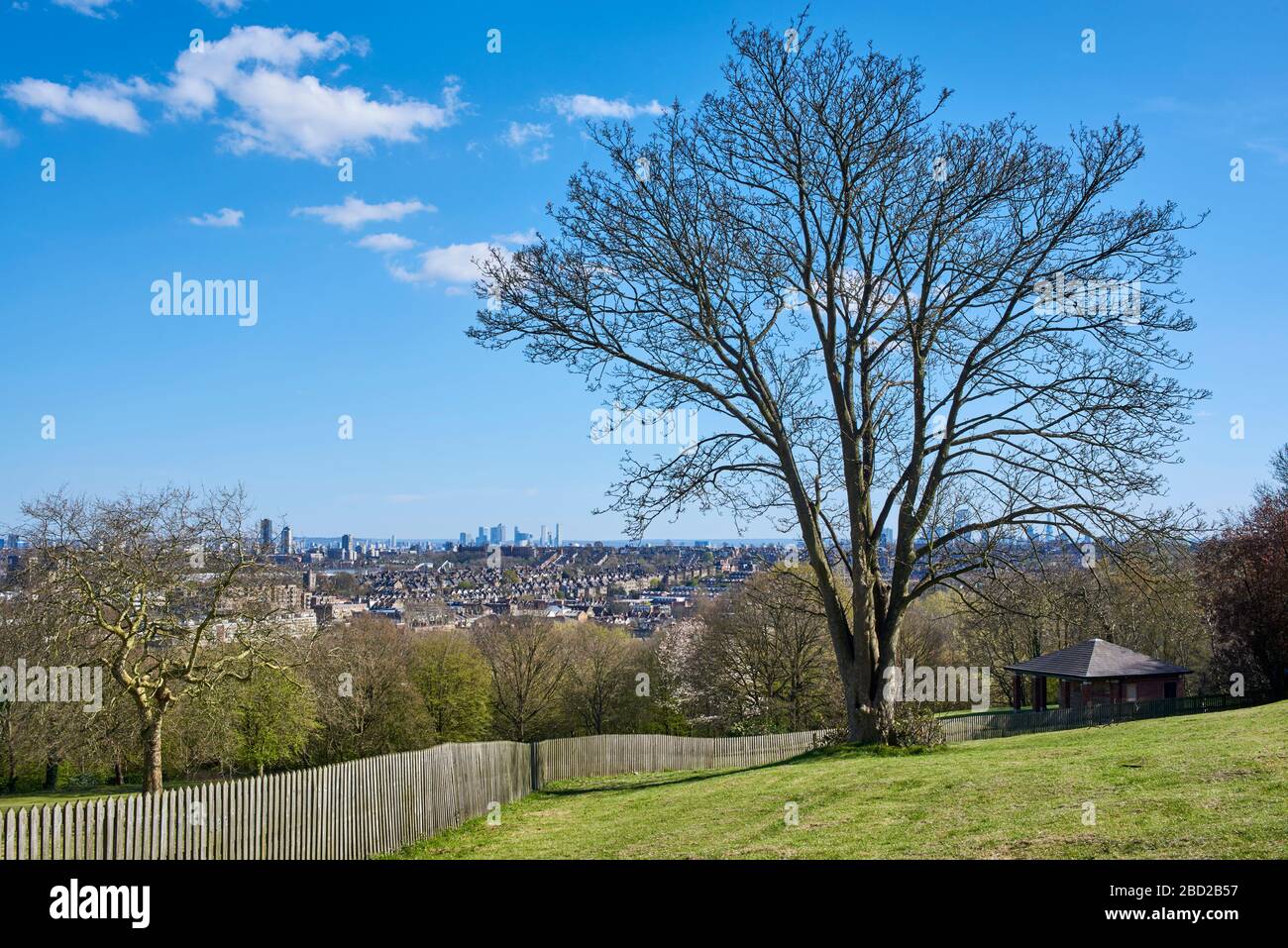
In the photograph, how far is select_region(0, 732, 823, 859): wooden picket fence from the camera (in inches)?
376

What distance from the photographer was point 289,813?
464 inches

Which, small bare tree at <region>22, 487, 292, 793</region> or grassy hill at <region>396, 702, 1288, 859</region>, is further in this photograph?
small bare tree at <region>22, 487, 292, 793</region>

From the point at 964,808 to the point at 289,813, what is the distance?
8.29 m

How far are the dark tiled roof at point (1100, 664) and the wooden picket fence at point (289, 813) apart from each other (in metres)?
24.9

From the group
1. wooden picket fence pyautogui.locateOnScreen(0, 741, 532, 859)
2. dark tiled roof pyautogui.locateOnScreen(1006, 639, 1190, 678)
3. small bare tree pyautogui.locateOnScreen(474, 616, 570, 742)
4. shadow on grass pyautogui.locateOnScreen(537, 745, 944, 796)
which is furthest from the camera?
small bare tree pyautogui.locateOnScreen(474, 616, 570, 742)

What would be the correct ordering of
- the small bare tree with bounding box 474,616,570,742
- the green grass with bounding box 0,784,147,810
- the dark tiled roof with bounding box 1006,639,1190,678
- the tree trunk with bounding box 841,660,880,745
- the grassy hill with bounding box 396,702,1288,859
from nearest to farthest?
the grassy hill with bounding box 396,702,1288,859
the tree trunk with bounding box 841,660,880,745
the green grass with bounding box 0,784,147,810
the dark tiled roof with bounding box 1006,639,1190,678
the small bare tree with bounding box 474,616,570,742

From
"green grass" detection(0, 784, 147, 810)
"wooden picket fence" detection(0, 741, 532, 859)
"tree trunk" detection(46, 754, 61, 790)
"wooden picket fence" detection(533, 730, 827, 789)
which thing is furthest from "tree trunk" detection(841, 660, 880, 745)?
"tree trunk" detection(46, 754, 61, 790)

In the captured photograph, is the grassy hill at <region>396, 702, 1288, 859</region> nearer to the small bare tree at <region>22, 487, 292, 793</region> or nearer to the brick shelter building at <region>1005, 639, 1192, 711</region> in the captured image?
the small bare tree at <region>22, 487, 292, 793</region>

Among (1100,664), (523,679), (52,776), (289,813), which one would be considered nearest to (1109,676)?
(1100,664)

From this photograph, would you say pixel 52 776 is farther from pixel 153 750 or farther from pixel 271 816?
pixel 271 816

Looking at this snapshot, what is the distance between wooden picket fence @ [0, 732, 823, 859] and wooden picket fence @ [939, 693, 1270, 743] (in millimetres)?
16212
